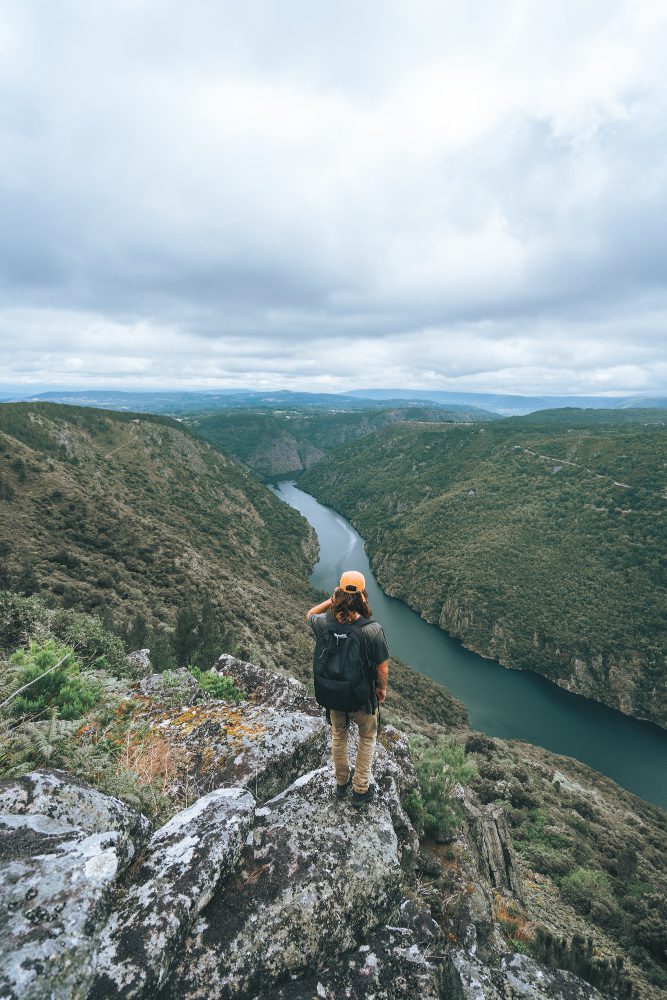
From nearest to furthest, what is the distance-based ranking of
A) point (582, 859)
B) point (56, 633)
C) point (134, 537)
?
point (56, 633) → point (582, 859) → point (134, 537)

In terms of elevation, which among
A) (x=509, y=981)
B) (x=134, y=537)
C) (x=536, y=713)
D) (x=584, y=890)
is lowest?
(x=536, y=713)

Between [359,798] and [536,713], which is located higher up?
Result: [359,798]

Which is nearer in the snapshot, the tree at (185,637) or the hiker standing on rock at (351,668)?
the hiker standing on rock at (351,668)

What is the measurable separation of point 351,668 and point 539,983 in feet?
11.9

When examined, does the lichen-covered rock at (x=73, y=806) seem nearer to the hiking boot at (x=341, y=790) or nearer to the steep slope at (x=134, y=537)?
the hiking boot at (x=341, y=790)

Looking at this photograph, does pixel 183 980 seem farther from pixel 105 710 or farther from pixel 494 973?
pixel 105 710

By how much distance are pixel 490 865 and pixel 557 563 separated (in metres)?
73.9

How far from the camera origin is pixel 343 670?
15.7 ft

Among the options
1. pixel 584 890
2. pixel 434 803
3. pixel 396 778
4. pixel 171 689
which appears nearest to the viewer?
pixel 396 778

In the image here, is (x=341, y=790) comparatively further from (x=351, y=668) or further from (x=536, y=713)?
(x=536, y=713)

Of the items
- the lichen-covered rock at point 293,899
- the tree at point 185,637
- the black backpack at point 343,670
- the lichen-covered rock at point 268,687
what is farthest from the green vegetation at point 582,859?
the tree at point 185,637

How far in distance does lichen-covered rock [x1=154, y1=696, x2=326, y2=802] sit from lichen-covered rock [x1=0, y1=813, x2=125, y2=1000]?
235 cm

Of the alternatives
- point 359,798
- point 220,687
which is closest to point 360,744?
point 359,798

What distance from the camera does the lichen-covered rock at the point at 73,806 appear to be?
368cm
